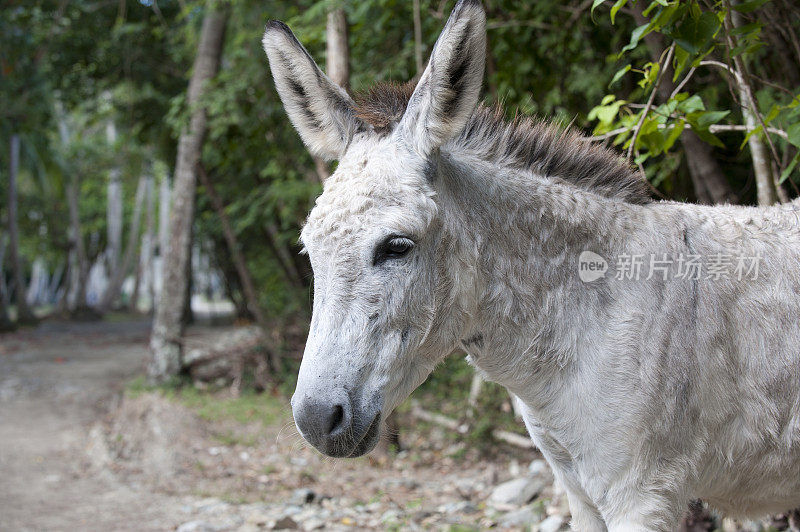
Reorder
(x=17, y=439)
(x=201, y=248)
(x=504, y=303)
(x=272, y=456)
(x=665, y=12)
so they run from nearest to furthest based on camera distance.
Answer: (x=504, y=303) → (x=665, y=12) → (x=272, y=456) → (x=17, y=439) → (x=201, y=248)

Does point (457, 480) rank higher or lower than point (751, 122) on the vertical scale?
lower

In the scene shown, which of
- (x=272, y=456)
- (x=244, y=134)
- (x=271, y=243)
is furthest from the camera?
(x=271, y=243)

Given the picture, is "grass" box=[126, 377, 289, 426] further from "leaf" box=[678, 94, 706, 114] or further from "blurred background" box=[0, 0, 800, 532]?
"leaf" box=[678, 94, 706, 114]

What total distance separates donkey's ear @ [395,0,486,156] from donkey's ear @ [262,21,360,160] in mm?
287

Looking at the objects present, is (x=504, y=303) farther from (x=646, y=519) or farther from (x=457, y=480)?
(x=457, y=480)

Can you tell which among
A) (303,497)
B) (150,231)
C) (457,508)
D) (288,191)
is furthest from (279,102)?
(150,231)

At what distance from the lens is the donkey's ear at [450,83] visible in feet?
6.66

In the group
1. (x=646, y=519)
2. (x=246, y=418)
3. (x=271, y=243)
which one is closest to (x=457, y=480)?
(x=246, y=418)

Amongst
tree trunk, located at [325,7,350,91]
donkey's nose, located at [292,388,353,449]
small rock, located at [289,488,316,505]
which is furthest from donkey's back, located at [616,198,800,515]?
tree trunk, located at [325,7,350,91]

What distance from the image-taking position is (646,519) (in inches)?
83.0

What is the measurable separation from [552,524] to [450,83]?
3.33m

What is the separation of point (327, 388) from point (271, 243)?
11.9 metres

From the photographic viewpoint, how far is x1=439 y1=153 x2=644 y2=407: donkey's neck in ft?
7.38

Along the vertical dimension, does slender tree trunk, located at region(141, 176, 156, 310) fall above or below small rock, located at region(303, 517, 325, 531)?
below
